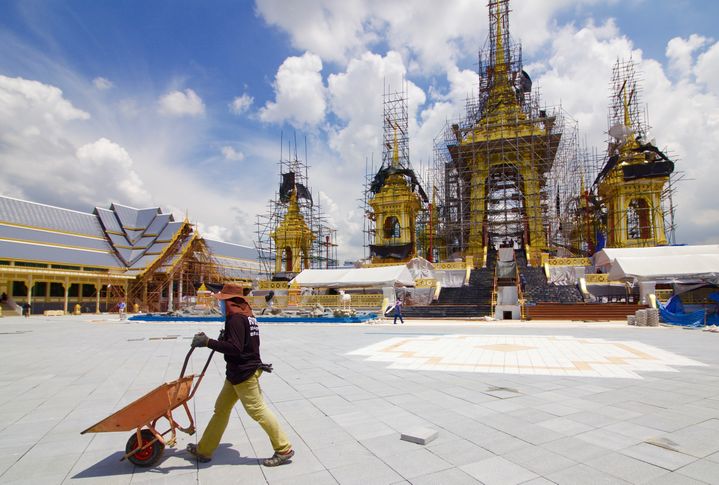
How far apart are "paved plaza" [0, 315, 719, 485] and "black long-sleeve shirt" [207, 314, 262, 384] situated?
→ 801 mm

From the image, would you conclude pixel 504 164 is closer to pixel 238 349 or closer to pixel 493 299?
pixel 493 299

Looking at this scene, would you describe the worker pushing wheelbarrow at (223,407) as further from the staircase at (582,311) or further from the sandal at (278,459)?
the staircase at (582,311)

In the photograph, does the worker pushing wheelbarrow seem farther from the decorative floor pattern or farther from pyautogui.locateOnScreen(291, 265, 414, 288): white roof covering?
pyautogui.locateOnScreen(291, 265, 414, 288): white roof covering

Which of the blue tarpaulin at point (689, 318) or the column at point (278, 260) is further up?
the column at point (278, 260)

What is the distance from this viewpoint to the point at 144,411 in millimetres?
3777

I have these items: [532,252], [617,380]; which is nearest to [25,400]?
[617,380]

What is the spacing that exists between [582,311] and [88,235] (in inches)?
1644

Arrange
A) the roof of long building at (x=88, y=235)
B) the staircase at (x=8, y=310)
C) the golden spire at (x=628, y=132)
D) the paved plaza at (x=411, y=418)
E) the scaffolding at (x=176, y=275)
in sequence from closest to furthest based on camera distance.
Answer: the paved plaza at (x=411, y=418)
the staircase at (x=8, y=310)
the roof of long building at (x=88, y=235)
the golden spire at (x=628, y=132)
the scaffolding at (x=176, y=275)

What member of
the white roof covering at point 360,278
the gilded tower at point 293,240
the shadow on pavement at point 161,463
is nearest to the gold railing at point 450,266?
the white roof covering at point 360,278

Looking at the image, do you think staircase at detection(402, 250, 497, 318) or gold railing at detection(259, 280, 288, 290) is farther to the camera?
gold railing at detection(259, 280, 288, 290)

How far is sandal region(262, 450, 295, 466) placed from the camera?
375cm

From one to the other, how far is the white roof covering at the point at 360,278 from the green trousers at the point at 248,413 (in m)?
24.7

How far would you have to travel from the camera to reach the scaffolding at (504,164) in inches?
1427

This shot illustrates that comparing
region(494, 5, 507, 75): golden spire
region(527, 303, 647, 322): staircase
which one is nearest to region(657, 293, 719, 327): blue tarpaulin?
region(527, 303, 647, 322): staircase
